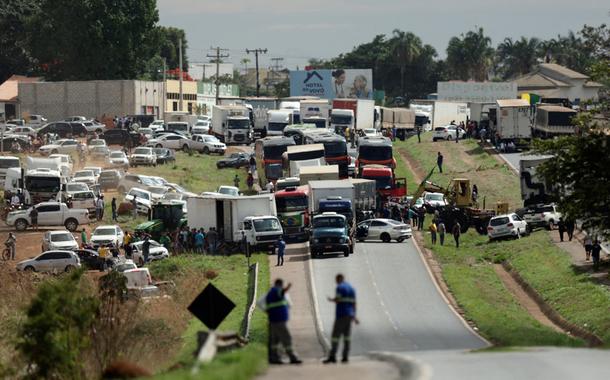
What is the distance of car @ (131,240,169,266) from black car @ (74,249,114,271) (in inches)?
51.0

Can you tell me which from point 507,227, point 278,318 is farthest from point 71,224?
point 278,318

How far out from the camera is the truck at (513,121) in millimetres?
94562

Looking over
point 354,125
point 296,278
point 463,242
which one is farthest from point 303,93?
point 296,278

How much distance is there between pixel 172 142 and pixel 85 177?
24116mm

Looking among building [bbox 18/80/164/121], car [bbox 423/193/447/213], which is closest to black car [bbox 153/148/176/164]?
car [bbox 423/193/447/213]

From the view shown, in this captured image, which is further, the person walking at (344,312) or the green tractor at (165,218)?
Result: the green tractor at (165,218)

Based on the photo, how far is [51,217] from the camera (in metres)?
68.1

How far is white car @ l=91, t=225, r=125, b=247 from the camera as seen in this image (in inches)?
2409

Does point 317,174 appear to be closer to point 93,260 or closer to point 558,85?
point 93,260

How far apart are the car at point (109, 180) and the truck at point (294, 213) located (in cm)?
1634

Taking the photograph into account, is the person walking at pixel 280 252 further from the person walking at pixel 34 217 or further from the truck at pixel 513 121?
the truck at pixel 513 121

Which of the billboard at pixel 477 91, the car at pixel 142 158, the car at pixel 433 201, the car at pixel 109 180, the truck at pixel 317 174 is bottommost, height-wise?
the car at pixel 433 201

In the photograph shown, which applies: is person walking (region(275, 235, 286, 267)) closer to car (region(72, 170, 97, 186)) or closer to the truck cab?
the truck cab

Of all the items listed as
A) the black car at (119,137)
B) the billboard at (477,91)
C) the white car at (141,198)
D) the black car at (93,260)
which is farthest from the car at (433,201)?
the billboard at (477,91)
